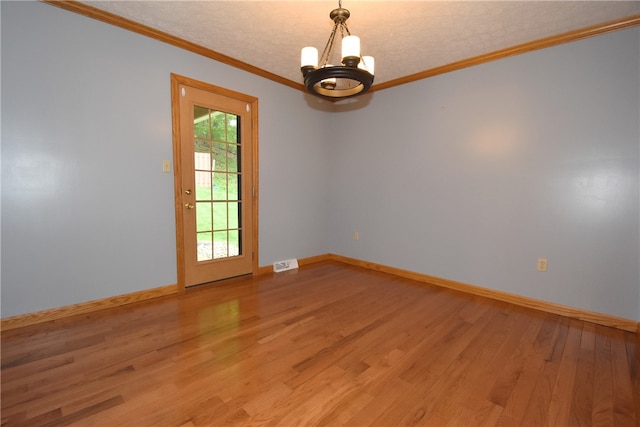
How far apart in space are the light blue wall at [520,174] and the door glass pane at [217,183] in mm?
1759

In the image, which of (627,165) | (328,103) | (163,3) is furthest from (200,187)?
(627,165)

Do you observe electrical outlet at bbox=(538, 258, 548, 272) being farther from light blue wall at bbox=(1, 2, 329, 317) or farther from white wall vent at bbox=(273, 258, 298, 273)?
light blue wall at bbox=(1, 2, 329, 317)

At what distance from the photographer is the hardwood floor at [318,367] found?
4.46 ft

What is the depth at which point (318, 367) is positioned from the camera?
5.62 feet

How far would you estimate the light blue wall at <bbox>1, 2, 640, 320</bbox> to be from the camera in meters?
2.16

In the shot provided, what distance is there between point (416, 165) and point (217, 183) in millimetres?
2363

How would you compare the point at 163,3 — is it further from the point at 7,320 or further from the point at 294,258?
the point at 294,258

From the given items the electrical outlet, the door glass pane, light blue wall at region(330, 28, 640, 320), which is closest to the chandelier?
the door glass pane

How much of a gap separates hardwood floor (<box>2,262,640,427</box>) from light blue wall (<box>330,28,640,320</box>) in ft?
1.44

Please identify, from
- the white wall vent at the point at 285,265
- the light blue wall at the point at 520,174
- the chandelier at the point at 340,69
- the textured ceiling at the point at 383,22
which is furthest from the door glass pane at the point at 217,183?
the light blue wall at the point at 520,174

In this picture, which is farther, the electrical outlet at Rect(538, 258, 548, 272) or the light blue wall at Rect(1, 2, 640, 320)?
the electrical outlet at Rect(538, 258, 548, 272)

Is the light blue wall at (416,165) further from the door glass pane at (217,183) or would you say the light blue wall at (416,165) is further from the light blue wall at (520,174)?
the door glass pane at (217,183)

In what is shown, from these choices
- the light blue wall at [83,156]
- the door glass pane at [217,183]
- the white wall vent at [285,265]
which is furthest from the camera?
the white wall vent at [285,265]

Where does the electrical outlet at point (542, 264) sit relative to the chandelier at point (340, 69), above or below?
below
